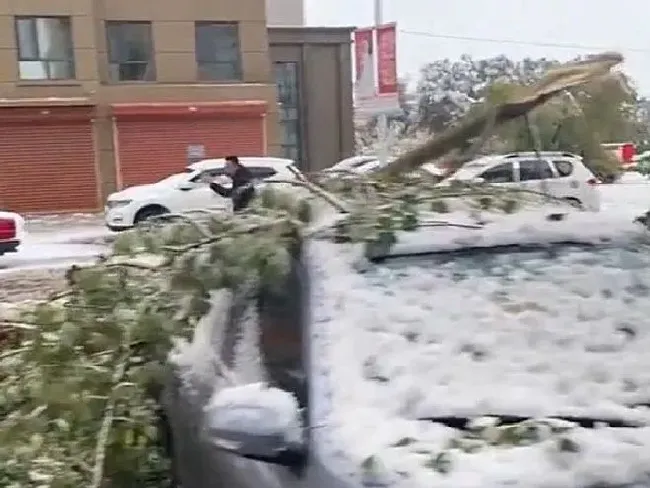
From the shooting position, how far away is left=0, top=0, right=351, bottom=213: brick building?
68.2 feet

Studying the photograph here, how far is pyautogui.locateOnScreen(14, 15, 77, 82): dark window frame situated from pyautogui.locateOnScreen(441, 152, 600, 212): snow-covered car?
10.8 meters

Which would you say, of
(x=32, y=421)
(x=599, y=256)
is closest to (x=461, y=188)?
(x=599, y=256)

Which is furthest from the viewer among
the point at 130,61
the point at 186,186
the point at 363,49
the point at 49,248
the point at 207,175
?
the point at 130,61

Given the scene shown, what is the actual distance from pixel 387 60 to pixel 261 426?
12670 millimetres

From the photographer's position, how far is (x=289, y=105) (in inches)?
976

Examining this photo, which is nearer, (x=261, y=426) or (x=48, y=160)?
(x=261, y=426)

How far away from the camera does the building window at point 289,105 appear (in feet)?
78.5

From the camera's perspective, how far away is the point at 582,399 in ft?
7.91

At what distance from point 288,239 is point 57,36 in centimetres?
1903

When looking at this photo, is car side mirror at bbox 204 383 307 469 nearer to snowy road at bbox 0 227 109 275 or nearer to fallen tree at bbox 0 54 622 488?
fallen tree at bbox 0 54 622 488

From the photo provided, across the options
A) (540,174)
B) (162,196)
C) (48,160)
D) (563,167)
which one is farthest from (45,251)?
(540,174)

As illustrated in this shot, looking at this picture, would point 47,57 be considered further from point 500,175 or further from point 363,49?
point 500,175

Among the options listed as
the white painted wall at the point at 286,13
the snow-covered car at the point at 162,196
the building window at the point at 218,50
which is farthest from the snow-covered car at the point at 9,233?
the white painted wall at the point at 286,13

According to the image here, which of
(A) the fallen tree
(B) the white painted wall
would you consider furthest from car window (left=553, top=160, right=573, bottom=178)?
(B) the white painted wall
